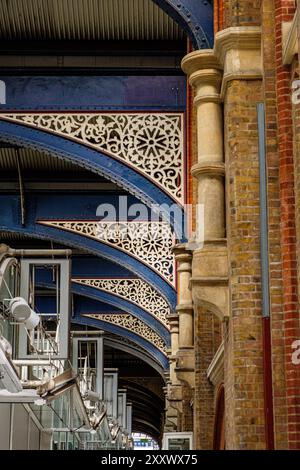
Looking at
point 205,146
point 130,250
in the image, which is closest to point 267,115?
point 205,146

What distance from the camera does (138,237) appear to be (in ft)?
70.0

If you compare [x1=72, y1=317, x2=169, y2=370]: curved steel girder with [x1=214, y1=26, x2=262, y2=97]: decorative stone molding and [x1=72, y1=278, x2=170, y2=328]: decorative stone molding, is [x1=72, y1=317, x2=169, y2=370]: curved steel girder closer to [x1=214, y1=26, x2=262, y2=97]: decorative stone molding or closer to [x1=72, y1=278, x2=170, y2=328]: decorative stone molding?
[x1=72, y1=278, x2=170, y2=328]: decorative stone molding

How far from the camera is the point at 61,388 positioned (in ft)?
44.5

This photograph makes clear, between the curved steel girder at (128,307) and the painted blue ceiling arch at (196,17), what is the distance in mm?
13079

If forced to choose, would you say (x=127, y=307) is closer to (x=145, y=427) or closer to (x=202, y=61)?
(x=202, y=61)

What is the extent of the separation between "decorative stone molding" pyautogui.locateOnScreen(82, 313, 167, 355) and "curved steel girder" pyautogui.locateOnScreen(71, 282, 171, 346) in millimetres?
2897

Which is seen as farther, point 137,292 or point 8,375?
point 137,292

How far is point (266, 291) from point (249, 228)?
0.73 m

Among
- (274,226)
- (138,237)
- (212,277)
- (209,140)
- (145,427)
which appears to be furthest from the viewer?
(145,427)

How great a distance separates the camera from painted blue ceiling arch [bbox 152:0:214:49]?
12.4m

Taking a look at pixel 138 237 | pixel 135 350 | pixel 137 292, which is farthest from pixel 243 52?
pixel 135 350

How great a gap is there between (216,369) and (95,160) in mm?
3943

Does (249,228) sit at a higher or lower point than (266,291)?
higher
